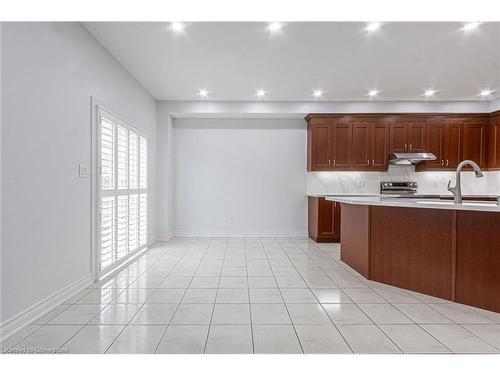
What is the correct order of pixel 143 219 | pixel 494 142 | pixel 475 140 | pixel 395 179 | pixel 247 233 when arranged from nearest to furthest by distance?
pixel 143 219, pixel 494 142, pixel 475 140, pixel 395 179, pixel 247 233

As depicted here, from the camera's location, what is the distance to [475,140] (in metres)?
5.97

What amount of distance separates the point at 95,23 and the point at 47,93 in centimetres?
104

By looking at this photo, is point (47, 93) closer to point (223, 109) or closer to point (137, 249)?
point (137, 249)

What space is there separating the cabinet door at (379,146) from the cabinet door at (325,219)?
1290mm

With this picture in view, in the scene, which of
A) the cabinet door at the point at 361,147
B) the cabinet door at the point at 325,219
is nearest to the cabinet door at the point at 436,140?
the cabinet door at the point at 361,147

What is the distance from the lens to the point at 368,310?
2.61 meters

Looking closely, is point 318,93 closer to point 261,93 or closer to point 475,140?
point 261,93

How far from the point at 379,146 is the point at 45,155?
557 centimetres

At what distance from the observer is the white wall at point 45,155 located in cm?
215

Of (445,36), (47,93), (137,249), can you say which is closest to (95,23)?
(47,93)

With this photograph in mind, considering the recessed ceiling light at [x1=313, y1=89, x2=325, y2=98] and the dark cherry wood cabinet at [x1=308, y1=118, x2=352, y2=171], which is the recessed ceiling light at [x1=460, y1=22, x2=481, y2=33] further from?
the dark cherry wood cabinet at [x1=308, y1=118, x2=352, y2=171]

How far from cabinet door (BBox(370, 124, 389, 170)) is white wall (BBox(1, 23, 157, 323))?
16.0 ft

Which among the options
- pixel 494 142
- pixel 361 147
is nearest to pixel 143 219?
pixel 361 147

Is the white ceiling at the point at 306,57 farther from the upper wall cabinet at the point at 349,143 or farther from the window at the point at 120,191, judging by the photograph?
the window at the point at 120,191
